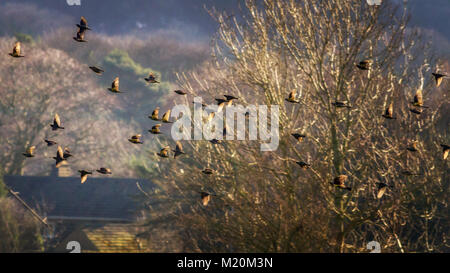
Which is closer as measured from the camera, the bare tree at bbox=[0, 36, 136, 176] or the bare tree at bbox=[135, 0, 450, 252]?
the bare tree at bbox=[135, 0, 450, 252]

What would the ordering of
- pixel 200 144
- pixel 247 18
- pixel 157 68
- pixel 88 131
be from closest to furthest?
pixel 247 18, pixel 200 144, pixel 88 131, pixel 157 68

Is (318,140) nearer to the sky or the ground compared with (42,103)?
nearer to the sky

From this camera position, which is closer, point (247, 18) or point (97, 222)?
point (247, 18)

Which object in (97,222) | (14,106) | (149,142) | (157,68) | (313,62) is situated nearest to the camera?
(313,62)

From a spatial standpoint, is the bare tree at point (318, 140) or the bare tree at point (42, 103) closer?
the bare tree at point (318, 140)

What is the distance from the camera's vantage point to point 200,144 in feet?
52.1

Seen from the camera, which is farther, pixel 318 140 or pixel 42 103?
pixel 42 103

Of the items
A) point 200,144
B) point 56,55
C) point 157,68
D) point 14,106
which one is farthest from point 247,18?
point 157,68
